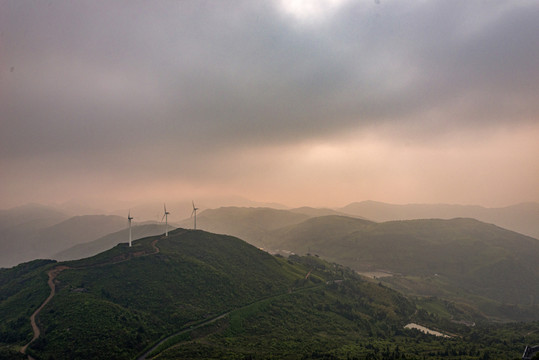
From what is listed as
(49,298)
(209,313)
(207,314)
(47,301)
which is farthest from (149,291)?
(47,301)

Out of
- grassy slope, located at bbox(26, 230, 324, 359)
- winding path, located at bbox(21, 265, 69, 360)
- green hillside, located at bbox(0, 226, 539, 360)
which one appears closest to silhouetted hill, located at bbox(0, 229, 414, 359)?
grassy slope, located at bbox(26, 230, 324, 359)

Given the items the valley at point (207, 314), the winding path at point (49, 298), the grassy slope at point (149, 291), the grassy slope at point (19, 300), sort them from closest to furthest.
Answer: the winding path at point (49, 298), the grassy slope at point (149, 291), the grassy slope at point (19, 300), the valley at point (207, 314)

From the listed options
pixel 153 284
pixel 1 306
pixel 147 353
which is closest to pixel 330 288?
pixel 153 284

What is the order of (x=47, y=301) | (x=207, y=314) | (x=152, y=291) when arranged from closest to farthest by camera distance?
(x=47, y=301) < (x=207, y=314) < (x=152, y=291)

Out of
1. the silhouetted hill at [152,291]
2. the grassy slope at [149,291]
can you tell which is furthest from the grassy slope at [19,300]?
the grassy slope at [149,291]

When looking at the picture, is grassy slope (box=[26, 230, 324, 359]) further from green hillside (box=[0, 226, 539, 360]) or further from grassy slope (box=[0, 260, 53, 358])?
grassy slope (box=[0, 260, 53, 358])

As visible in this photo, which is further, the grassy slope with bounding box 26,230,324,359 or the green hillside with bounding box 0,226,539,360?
the green hillside with bounding box 0,226,539,360

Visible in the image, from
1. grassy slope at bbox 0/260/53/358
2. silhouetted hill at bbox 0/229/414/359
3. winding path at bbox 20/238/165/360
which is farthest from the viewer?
Result: silhouetted hill at bbox 0/229/414/359

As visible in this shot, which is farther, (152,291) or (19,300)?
(152,291)

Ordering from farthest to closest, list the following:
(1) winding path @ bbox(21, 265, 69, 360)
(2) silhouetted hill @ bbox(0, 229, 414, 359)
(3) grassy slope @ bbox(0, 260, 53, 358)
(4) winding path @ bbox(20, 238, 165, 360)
→ 1. (2) silhouetted hill @ bbox(0, 229, 414, 359)
2. (3) grassy slope @ bbox(0, 260, 53, 358)
3. (1) winding path @ bbox(21, 265, 69, 360)
4. (4) winding path @ bbox(20, 238, 165, 360)

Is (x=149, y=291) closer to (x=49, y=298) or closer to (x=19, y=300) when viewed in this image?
(x=49, y=298)

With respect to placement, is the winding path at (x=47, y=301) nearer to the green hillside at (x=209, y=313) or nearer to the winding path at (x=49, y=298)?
the winding path at (x=49, y=298)
